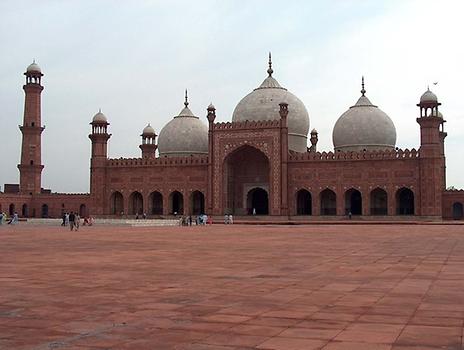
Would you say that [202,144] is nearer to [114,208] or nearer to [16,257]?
[114,208]

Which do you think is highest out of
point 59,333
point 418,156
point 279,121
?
point 279,121

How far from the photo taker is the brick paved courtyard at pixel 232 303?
10.1 feet

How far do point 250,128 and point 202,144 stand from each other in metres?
6.30

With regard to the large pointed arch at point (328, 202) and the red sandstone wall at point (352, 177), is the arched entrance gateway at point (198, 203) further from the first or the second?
the large pointed arch at point (328, 202)

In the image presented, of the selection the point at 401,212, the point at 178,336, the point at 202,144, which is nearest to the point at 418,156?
the point at 401,212

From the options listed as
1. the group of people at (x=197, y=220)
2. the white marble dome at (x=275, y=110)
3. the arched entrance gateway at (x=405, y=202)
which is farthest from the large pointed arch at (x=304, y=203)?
the group of people at (x=197, y=220)

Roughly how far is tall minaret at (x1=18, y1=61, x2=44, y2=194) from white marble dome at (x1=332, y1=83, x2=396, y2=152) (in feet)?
57.4

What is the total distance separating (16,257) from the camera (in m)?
8.08

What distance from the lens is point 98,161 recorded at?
109 ft

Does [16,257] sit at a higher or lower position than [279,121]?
lower

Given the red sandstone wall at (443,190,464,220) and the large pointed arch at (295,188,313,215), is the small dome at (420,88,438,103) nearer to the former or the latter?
the red sandstone wall at (443,190,464,220)

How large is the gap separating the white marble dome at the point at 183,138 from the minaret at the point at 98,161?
3.81 meters

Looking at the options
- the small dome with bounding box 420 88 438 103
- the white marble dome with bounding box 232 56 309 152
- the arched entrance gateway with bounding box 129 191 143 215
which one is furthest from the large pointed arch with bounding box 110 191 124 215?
the small dome with bounding box 420 88 438 103

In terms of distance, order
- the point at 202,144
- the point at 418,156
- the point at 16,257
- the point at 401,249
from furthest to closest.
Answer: the point at 202,144
the point at 418,156
the point at 401,249
the point at 16,257
